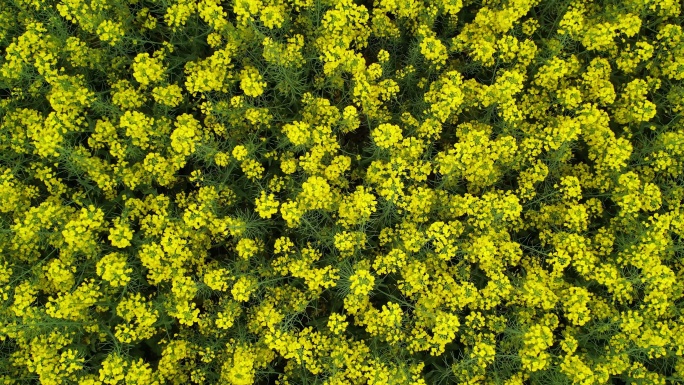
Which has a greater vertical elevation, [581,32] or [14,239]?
[581,32]

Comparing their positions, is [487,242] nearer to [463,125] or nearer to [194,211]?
[463,125]

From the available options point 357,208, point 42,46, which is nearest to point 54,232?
point 42,46

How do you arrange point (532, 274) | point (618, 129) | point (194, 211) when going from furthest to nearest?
1. point (618, 129)
2. point (532, 274)
3. point (194, 211)

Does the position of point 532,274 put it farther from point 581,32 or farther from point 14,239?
point 14,239

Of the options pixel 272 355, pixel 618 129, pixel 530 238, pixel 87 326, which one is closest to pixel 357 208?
pixel 272 355

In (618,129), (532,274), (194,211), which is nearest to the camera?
(194,211)

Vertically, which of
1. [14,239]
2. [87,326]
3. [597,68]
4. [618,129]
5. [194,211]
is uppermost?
[597,68]

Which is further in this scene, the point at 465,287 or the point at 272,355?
the point at 272,355
